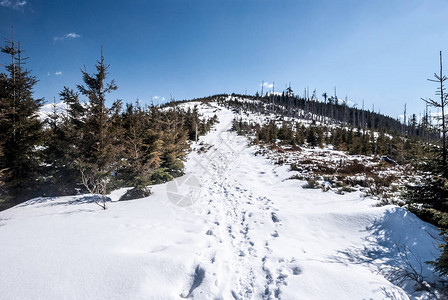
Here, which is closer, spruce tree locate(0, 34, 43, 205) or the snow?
the snow

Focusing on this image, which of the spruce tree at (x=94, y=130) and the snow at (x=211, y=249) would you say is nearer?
the snow at (x=211, y=249)

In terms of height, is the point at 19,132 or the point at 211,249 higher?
the point at 19,132

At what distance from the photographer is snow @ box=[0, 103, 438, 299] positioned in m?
3.06

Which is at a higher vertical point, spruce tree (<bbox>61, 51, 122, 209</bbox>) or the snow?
spruce tree (<bbox>61, 51, 122, 209</bbox>)

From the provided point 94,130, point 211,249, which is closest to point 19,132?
point 94,130

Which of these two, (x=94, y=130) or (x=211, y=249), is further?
(x=94, y=130)

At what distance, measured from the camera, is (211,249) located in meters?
4.38

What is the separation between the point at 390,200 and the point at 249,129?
39407mm

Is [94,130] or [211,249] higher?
[94,130]

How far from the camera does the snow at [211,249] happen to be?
3.06 metres

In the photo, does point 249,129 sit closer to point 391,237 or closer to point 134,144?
point 134,144

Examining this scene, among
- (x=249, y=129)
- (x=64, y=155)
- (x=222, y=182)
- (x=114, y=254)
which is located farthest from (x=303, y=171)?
(x=249, y=129)

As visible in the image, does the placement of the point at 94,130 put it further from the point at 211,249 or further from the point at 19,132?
the point at 211,249

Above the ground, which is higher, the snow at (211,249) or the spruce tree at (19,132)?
the spruce tree at (19,132)
